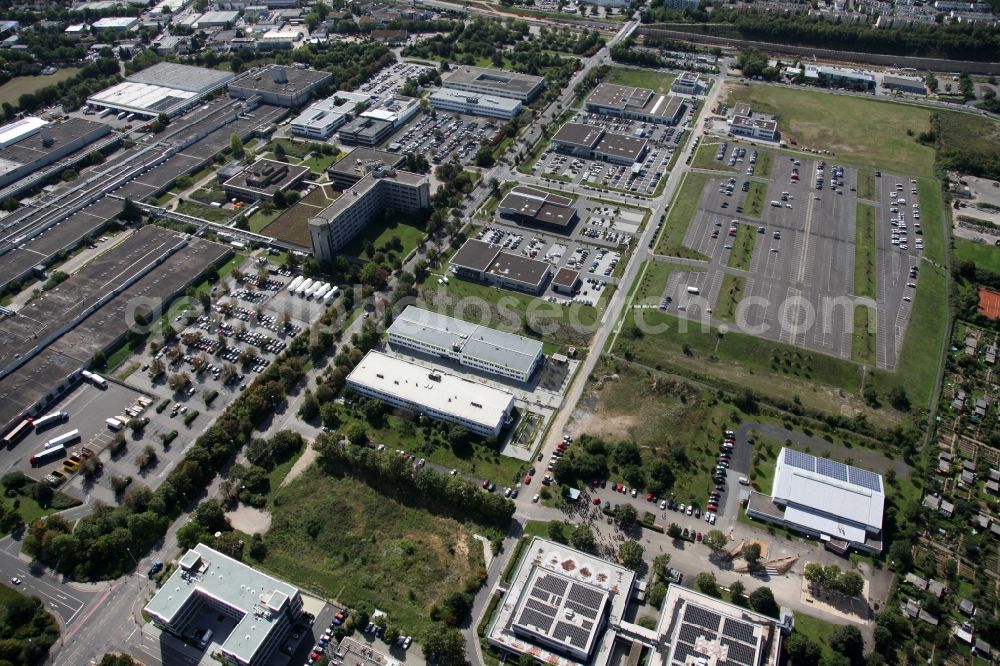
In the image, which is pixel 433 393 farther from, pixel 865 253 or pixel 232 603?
pixel 865 253

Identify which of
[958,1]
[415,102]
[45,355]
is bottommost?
[45,355]

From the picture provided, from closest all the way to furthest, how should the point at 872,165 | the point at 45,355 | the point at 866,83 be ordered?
the point at 45,355
the point at 872,165
the point at 866,83

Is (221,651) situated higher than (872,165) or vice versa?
(872,165)

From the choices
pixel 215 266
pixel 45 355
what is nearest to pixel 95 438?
pixel 45 355

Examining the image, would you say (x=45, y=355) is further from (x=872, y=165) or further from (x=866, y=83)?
(x=866, y=83)

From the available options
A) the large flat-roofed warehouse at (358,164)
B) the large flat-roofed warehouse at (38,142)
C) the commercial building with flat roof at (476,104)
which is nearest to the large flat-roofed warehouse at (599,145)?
the commercial building with flat roof at (476,104)

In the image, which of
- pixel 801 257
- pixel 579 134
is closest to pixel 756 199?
pixel 801 257

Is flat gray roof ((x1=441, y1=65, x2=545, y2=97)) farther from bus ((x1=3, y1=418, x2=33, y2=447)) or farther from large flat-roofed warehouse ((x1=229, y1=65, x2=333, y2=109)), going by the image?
bus ((x1=3, y1=418, x2=33, y2=447))
